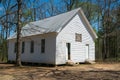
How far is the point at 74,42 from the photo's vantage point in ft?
74.4

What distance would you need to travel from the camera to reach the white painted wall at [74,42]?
68.6 ft

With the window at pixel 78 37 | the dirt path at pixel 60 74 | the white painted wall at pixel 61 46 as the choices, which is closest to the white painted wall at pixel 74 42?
the white painted wall at pixel 61 46

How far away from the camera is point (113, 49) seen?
144 ft

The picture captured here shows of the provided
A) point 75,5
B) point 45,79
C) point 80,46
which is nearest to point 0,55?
point 75,5

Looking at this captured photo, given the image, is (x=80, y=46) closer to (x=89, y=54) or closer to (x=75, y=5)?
(x=89, y=54)

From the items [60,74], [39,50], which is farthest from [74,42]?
[60,74]

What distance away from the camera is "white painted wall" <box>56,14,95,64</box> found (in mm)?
20922

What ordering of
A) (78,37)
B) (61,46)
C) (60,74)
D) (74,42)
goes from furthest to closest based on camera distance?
(78,37), (74,42), (61,46), (60,74)

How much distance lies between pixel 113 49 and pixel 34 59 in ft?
80.7

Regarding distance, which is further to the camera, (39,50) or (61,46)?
(39,50)

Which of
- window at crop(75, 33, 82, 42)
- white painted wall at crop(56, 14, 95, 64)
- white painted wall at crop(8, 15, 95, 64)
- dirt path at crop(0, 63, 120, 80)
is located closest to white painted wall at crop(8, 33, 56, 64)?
white painted wall at crop(8, 15, 95, 64)

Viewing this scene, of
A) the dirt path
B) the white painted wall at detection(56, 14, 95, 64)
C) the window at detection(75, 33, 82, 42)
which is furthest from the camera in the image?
the window at detection(75, 33, 82, 42)

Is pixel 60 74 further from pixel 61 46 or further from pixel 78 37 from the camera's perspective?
pixel 78 37

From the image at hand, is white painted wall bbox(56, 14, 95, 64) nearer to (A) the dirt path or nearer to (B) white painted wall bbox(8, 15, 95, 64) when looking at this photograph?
(B) white painted wall bbox(8, 15, 95, 64)
